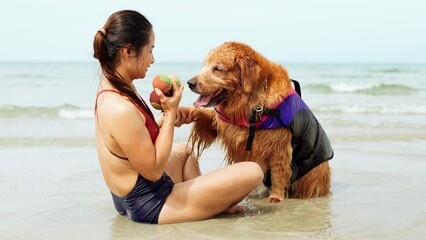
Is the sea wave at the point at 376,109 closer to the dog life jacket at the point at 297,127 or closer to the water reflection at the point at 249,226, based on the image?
the dog life jacket at the point at 297,127

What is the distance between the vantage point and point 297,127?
454cm

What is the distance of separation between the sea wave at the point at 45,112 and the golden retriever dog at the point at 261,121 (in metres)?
7.21

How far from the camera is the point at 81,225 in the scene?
393cm

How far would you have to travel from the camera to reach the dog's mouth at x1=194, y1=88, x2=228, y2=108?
438cm

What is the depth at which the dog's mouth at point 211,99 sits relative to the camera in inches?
172

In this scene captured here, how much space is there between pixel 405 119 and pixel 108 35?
902 centimetres

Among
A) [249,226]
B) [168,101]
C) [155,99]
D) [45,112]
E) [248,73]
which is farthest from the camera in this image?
[45,112]

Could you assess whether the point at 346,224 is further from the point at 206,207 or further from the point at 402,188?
the point at 402,188

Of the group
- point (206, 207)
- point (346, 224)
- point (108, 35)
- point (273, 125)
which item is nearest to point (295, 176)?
point (273, 125)

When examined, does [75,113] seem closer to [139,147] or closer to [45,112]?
[45,112]

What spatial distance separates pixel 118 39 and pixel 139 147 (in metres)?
0.71

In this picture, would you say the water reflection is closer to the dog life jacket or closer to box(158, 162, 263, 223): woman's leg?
box(158, 162, 263, 223): woman's leg

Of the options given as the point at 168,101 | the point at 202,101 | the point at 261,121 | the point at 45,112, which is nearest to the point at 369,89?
the point at 45,112

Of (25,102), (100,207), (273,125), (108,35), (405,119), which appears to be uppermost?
(108,35)
